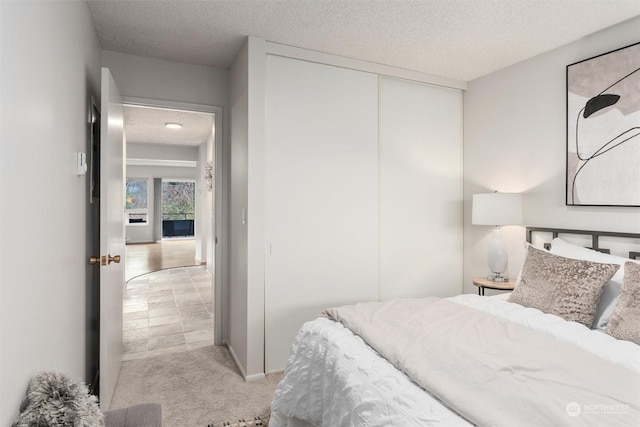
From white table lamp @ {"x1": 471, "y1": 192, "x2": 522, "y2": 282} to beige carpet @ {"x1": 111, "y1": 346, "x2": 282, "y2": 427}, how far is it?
6.56 feet

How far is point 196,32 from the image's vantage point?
2.66 metres

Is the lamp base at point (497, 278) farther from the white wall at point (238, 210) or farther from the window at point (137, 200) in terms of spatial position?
the window at point (137, 200)

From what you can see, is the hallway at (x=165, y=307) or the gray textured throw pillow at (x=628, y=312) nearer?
the gray textured throw pillow at (x=628, y=312)

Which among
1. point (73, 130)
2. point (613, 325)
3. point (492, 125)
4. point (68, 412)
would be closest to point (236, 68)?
point (73, 130)

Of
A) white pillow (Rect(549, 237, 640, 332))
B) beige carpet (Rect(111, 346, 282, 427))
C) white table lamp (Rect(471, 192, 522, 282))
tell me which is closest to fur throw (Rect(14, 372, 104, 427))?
beige carpet (Rect(111, 346, 282, 427))

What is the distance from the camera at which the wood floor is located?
7.27 metres

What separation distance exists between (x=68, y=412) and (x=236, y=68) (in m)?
2.76

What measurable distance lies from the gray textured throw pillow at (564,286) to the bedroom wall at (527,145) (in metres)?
0.66

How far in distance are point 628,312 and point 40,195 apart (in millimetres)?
2628

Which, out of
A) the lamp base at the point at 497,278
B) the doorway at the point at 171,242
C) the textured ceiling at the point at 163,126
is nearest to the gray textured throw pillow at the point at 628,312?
the lamp base at the point at 497,278

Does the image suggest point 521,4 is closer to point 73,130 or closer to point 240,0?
point 240,0

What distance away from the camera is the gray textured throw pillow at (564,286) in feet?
6.55

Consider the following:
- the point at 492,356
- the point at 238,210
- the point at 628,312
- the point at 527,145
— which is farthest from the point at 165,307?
the point at 628,312

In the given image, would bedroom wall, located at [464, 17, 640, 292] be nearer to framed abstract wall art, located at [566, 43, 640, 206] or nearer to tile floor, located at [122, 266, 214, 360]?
framed abstract wall art, located at [566, 43, 640, 206]
